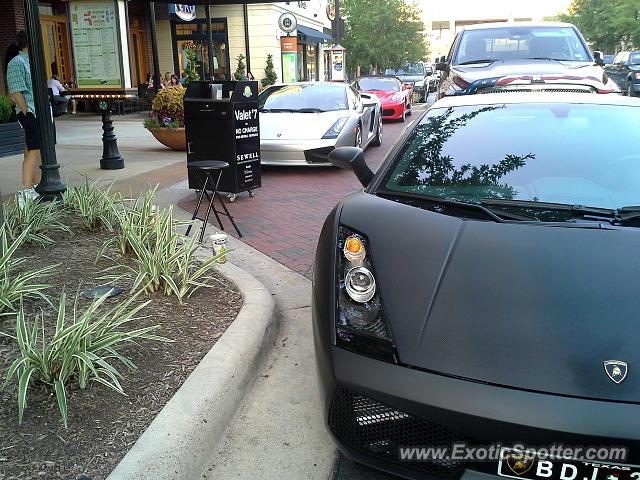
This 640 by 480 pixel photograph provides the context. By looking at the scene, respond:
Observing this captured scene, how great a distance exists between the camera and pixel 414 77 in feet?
92.6

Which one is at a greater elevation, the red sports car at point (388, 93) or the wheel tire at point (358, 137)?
the red sports car at point (388, 93)

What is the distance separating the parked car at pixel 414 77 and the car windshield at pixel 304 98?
16207 mm

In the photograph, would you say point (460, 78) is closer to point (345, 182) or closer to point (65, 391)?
point (345, 182)

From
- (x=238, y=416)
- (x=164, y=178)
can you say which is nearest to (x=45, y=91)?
(x=164, y=178)

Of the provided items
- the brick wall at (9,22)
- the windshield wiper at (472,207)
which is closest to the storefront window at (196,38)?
the brick wall at (9,22)

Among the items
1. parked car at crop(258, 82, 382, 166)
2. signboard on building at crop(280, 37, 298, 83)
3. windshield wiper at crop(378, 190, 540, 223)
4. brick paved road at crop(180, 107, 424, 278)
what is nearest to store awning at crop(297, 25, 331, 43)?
signboard on building at crop(280, 37, 298, 83)

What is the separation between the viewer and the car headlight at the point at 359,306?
2.11 meters

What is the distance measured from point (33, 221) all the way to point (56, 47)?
732 inches

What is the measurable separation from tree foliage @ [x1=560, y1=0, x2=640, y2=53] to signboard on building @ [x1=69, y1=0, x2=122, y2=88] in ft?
123

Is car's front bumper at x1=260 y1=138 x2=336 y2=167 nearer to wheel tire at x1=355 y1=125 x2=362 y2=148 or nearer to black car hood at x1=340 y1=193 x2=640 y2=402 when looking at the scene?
wheel tire at x1=355 y1=125 x2=362 y2=148

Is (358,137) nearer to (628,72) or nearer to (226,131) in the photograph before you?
(226,131)

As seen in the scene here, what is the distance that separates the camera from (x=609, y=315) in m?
2.02

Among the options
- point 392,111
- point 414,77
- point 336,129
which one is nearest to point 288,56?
point 414,77

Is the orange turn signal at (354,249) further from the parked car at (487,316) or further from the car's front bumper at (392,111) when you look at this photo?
the car's front bumper at (392,111)
